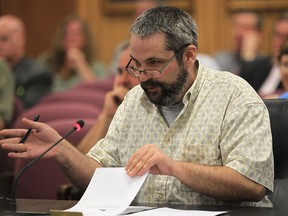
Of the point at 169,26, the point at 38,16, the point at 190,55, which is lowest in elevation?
the point at 38,16

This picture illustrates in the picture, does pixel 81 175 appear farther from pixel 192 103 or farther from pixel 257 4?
pixel 257 4

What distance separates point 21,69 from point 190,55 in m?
4.86

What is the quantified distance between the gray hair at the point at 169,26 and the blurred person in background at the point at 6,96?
9.13 feet

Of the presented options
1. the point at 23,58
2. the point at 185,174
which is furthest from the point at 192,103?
the point at 23,58

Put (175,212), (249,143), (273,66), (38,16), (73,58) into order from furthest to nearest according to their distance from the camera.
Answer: (38,16) < (73,58) < (273,66) < (249,143) < (175,212)

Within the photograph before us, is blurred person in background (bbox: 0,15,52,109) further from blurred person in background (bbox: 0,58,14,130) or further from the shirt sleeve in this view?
the shirt sleeve

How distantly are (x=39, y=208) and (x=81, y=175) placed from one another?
14.7 inches

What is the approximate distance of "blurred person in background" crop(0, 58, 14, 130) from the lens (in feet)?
19.3

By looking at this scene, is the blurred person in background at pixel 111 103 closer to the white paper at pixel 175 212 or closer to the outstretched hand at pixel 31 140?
the outstretched hand at pixel 31 140

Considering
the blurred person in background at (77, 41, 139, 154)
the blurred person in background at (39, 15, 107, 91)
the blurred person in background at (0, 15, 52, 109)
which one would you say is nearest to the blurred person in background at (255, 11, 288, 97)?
the blurred person in background at (39, 15, 107, 91)

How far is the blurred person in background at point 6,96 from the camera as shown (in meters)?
5.88

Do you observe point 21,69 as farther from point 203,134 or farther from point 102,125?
point 203,134

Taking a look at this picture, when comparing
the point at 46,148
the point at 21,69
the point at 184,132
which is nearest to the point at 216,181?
the point at 184,132

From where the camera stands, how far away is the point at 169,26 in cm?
294
